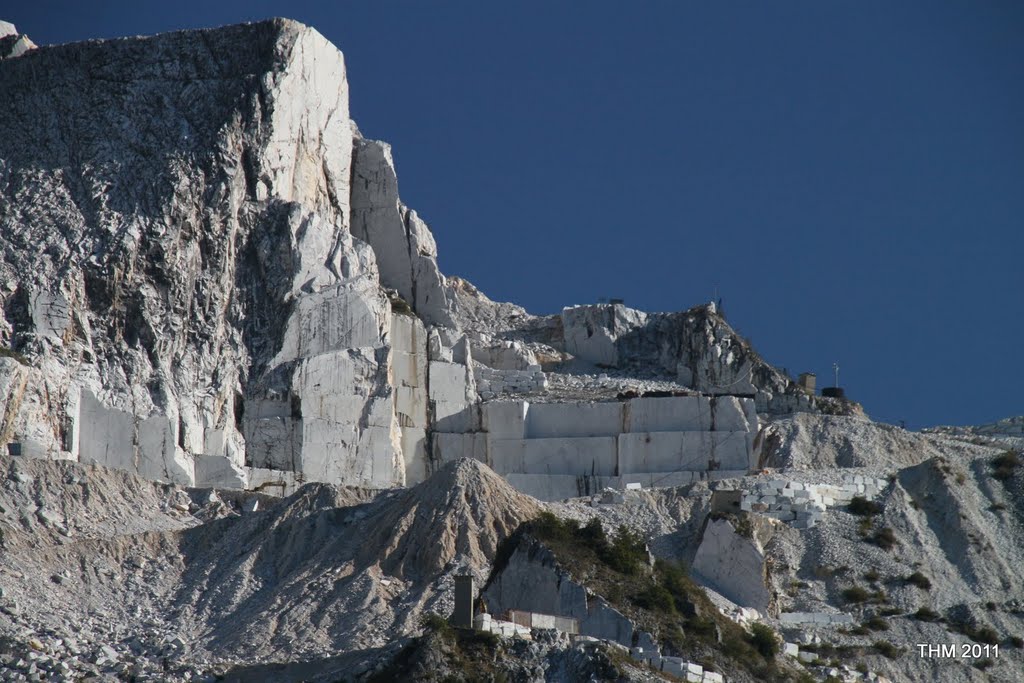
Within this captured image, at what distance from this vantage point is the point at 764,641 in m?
69.0

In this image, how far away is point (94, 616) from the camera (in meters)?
71.2

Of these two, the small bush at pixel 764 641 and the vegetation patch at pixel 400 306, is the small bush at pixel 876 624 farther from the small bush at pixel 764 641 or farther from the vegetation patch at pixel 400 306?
the vegetation patch at pixel 400 306

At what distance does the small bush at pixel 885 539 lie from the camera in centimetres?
7775

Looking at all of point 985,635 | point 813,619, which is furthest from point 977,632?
point 813,619

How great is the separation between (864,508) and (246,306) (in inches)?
623

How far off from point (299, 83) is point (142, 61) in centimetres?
395

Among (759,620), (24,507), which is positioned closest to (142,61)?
(24,507)

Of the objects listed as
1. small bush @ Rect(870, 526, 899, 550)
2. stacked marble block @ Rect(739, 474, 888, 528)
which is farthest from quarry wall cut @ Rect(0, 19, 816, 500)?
small bush @ Rect(870, 526, 899, 550)

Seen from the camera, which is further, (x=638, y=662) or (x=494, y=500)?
(x=494, y=500)

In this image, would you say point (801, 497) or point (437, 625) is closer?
point (437, 625)

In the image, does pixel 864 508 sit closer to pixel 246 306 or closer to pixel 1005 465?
pixel 1005 465

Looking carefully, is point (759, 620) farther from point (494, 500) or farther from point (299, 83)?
point (299, 83)

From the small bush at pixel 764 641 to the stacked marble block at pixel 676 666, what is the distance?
3634 millimetres

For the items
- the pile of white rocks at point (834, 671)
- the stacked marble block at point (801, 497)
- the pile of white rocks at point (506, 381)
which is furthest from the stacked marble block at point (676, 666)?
the pile of white rocks at point (506, 381)
